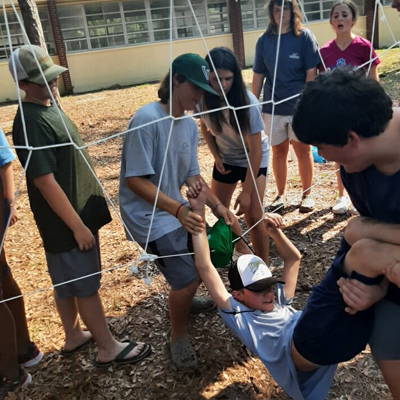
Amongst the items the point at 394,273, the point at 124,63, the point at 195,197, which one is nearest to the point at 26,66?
the point at 195,197

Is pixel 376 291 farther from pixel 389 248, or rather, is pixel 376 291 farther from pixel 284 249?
pixel 284 249

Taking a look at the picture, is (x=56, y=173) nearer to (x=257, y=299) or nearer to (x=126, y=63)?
(x=257, y=299)

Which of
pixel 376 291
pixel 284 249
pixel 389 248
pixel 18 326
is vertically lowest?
pixel 18 326

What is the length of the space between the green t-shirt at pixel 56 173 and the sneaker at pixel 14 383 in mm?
647

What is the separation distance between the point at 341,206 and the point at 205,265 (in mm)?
1941

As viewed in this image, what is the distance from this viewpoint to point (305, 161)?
10.7 ft

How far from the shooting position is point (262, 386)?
6.15ft

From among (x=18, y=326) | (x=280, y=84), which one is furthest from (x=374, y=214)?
(x=280, y=84)

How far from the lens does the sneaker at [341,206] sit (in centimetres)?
326

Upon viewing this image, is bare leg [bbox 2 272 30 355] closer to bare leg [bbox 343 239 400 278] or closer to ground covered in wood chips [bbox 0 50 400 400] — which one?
ground covered in wood chips [bbox 0 50 400 400]

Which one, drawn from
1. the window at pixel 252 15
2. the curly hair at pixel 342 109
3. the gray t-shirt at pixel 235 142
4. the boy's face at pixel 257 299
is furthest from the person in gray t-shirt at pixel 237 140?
the window at pixel 252 15

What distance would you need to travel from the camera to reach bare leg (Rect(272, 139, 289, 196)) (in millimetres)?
3297

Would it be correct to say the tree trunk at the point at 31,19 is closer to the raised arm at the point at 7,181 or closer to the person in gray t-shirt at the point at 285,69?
the person in gray t-shirt at the point at 285,69

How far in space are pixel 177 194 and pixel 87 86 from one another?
40.0 feet
